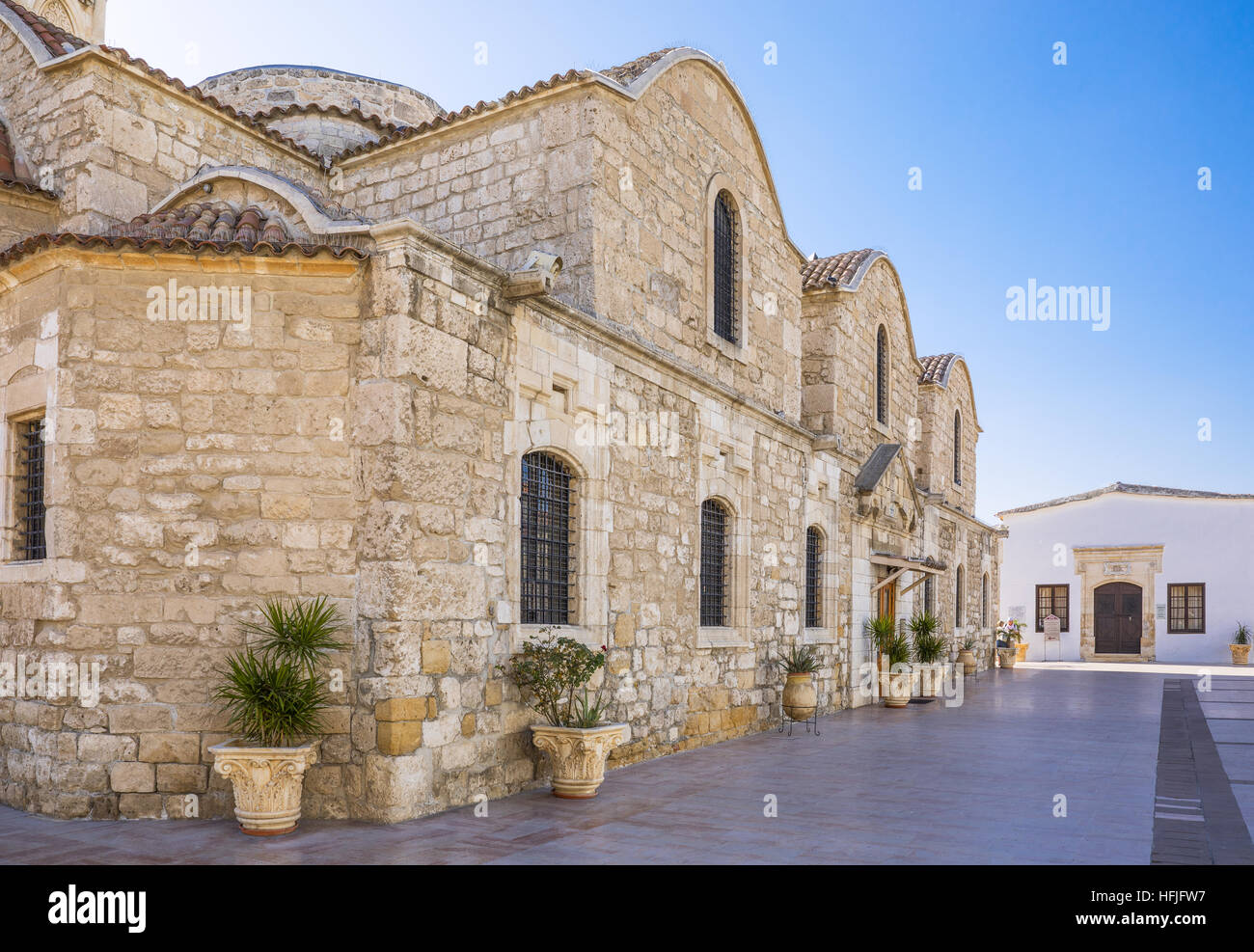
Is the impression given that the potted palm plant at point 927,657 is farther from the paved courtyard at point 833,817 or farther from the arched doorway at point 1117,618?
the arched doorway at point 1117,618

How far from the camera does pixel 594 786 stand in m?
7.22

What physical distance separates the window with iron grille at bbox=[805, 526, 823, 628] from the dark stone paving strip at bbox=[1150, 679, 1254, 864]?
4.44 metres

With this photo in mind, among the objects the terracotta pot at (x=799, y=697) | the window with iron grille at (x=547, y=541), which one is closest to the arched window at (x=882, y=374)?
the terracotta pot at (x=799, y=697)

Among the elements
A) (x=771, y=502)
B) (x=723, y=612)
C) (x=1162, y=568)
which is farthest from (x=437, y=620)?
(x=1162, y=568)

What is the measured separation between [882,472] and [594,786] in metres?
9.62

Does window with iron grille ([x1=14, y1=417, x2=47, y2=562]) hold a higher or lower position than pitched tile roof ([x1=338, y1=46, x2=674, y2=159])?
lower

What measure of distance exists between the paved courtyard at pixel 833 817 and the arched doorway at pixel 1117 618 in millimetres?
21756

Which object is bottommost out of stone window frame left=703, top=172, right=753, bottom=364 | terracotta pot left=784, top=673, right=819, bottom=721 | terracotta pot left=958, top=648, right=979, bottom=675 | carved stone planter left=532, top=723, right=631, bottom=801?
terracotta pot left=958, top=648, right=979, bottom=675

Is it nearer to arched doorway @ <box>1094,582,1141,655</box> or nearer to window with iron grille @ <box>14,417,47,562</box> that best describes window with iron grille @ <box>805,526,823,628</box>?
window with iron grille @ <box>14,417,47,562</box>

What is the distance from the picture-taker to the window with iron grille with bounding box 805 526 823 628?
1388 cm

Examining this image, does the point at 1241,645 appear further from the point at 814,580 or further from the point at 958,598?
the point at 814,580

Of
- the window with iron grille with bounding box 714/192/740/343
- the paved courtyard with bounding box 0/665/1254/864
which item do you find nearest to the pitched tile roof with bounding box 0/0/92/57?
the window with iron grille with bounding box 714/192/740/343

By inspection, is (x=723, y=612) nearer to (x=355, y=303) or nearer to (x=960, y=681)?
(x=355, y=303)
